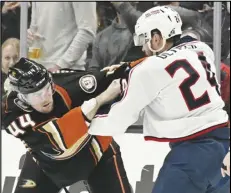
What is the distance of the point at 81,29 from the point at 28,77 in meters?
0.97

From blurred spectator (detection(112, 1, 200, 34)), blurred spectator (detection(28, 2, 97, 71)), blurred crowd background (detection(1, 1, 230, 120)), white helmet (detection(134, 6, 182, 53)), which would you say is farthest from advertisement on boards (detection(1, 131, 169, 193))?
white helmet (detection(134, 6, 182, 53))

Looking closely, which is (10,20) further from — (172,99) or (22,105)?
(172,99)

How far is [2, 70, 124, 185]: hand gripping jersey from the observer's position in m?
2.46

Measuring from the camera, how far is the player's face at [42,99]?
8.04 feet

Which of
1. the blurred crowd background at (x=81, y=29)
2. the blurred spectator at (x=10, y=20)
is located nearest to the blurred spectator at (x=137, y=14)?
the blurred crowd background at (x=81, y=29)

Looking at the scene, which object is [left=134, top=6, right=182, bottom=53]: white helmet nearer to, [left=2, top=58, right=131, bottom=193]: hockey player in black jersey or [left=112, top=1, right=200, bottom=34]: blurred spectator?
[left=2, top=58, right=131, bottom=193]: hockey player in black jersey

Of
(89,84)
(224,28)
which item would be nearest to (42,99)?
(89,84)

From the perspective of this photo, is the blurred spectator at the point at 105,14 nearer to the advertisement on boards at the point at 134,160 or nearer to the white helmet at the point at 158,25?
the advertisement on boards at the point at 134,160

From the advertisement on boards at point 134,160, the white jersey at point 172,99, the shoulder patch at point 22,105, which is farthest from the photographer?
the advertisement on boards at point 134,160

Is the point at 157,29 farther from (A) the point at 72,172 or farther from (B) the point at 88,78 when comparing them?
(A) the point at 72,172

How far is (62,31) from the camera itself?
11.3 feet

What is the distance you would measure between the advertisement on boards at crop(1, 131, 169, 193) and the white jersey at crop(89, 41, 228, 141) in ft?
2.51

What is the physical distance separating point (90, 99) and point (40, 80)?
0.59 ft

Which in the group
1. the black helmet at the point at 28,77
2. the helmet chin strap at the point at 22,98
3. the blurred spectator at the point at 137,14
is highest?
the blurred spectator at the point at 137,14
